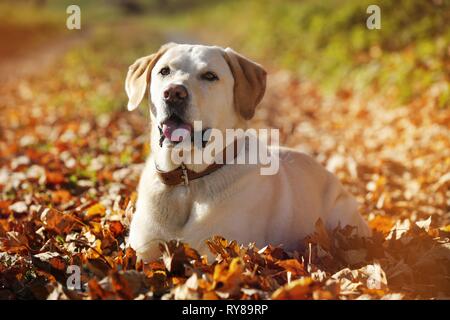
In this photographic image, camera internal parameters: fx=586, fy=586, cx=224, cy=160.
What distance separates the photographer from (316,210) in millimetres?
4312

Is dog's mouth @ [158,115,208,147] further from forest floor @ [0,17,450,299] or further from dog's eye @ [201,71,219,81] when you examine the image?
forest floor @ [0,17,450,299]

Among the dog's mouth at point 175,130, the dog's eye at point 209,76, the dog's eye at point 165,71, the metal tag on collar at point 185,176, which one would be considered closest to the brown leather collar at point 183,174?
the metal tag on collar at point 185,176

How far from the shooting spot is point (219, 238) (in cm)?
336

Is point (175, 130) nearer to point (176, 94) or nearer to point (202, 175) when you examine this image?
point (176, 94)

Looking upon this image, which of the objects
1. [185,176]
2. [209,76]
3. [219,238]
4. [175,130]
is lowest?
[219,238]

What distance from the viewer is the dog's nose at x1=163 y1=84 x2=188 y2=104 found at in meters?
3.49

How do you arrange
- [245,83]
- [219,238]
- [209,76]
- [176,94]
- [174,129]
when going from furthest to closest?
[245,83]
[209,76]
[174,129]
[176,94]
[219,238]

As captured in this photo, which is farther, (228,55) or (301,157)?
(301,157)

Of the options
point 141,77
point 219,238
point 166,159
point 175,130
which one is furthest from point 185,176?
point 141,77

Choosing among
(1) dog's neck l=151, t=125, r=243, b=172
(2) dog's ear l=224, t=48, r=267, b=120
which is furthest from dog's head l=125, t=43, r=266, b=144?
(1) dog's neck l=151, t=125, r=243, b=172

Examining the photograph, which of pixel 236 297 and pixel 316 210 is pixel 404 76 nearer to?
pixel 316 210

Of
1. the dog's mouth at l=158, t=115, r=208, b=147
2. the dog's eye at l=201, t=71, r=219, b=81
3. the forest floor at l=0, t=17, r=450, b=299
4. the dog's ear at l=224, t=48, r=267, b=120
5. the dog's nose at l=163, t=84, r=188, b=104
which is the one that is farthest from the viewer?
the dog's ear at l=224, t=48, r=267, b=120

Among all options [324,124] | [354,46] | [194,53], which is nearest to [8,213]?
[194,53]
